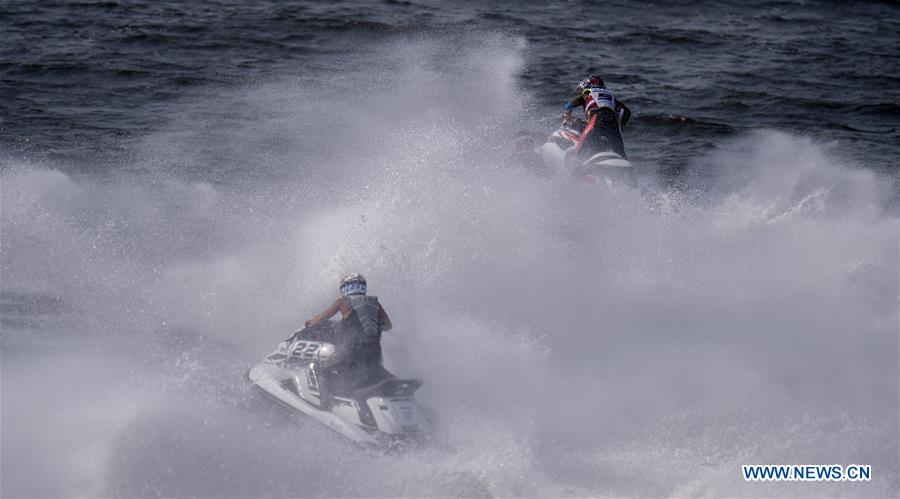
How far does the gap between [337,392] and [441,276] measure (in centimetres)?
347

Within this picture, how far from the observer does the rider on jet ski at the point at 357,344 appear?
11.6m

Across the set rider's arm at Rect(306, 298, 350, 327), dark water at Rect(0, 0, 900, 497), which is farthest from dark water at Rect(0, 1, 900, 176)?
rider's arm at Rect(306, 298, 350, 327)

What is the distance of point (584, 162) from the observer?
17.0 metres

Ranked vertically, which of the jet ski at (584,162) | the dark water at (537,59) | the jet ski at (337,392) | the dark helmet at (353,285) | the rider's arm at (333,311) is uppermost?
the dark water at (537,59)

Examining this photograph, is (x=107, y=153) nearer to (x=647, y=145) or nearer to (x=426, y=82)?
(x=426, y=82)

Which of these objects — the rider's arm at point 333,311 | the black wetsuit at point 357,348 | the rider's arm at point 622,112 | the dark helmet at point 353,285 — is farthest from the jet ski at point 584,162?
the black wetsuit at point 357,348

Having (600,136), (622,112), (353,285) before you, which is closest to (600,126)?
(600,136)

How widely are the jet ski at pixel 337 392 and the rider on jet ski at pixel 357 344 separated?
0.05ft

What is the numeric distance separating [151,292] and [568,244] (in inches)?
238

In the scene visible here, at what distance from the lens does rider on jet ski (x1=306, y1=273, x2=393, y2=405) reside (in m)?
11.6

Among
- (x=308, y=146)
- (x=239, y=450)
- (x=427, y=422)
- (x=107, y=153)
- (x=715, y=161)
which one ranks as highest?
(x=715, y=161)

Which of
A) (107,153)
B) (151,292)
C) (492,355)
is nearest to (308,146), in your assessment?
(107,153)

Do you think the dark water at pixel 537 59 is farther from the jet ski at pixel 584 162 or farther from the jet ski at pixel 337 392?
the jet ski at pixel 337 392

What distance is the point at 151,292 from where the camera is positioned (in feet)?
50.1
